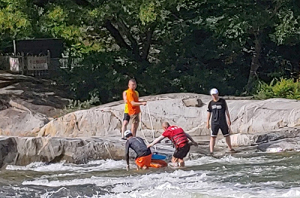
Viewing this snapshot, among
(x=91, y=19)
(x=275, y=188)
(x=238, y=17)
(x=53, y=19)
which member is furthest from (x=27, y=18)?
(x=275, y=188)

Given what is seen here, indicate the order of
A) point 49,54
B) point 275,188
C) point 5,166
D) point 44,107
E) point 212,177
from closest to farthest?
1. point 275,188
2. point 212,177
3. point 5,166
4. point 44,107
5. point 49,54

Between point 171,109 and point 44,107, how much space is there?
5.95 m

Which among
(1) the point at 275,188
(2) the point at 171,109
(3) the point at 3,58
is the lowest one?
(1) the point at 275,188

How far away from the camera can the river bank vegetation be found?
23.5 meters

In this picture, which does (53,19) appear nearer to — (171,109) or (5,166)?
(171,109)

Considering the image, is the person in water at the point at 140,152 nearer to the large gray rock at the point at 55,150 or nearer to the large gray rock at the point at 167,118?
the large gray rock at the point at 55,150

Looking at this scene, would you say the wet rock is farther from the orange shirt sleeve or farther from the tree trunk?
the tree trunk

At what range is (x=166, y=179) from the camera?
13.3 meters

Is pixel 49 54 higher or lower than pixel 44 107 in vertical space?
higher

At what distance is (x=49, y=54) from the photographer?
28.5 m

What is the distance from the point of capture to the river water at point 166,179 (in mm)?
11922

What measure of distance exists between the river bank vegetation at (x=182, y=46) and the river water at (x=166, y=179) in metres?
7.64

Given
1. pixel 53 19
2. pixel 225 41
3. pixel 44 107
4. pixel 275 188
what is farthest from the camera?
pixel 225 41

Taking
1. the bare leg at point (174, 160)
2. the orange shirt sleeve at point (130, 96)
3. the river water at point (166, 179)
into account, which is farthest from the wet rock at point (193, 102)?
the bare leg at point (174, 160)
